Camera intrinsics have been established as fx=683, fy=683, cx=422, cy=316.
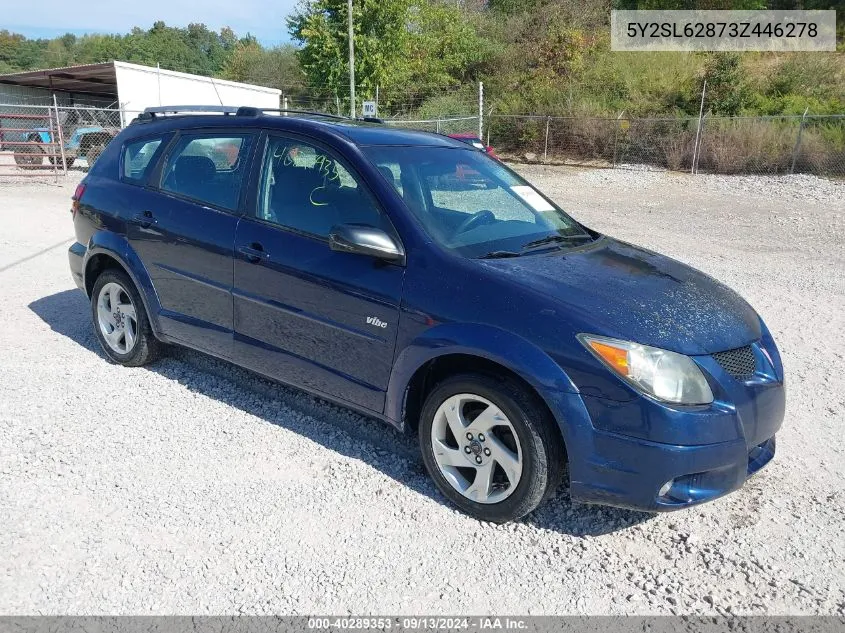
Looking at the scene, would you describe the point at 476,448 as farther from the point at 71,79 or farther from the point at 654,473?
the point at 71,79

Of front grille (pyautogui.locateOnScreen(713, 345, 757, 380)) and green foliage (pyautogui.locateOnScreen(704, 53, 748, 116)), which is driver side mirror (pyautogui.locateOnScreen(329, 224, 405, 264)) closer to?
front grille (pyautogui.locateOnScreen(713, 345, 757, 380))

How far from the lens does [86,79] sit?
102 feet

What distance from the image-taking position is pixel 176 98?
77.3 ft

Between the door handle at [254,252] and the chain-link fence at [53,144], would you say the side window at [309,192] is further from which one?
the chain-link fence at [53,144]

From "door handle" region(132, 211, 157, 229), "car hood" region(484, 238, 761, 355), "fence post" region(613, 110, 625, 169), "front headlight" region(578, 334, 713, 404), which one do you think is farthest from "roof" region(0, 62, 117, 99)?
"front headlight" region(578, 334, 713, 404)

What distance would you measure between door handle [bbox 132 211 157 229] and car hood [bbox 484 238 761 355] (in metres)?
2.46

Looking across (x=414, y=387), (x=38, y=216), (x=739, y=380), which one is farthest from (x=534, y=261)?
(x=38, y=216)

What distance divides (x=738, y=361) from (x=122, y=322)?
13.3 ft

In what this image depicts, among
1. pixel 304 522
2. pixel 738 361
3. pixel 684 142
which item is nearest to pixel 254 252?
pixel 304 522

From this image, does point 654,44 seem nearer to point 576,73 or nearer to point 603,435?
point 576,73

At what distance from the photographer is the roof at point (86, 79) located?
76.0 feet

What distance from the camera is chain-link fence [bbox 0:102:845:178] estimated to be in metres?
18.6

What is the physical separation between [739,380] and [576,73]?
3063cm

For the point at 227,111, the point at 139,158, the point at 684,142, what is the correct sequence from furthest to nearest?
the point at 684,142, the point at 139,158, the point at 227,111
